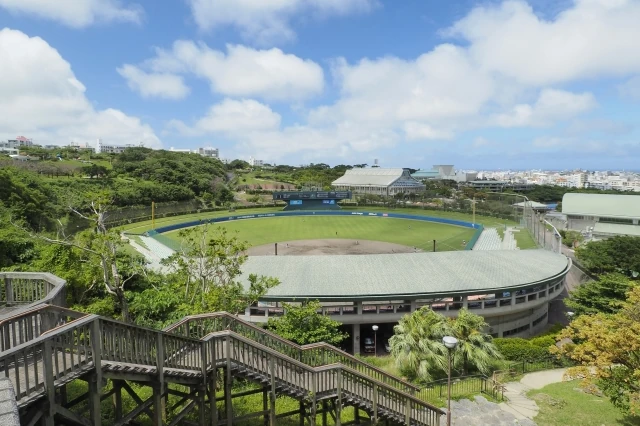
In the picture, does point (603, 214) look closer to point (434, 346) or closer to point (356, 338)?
point (356, 338)

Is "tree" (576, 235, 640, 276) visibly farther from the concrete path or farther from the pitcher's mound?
the concrete path

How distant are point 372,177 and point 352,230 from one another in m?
66.3

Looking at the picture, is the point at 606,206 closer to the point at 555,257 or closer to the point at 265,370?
the point at 555,257

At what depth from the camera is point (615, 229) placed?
6075 cm

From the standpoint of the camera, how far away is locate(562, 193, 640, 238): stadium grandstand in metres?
60.1

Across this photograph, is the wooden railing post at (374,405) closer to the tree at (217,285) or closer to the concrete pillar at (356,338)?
the tree at (217,285)

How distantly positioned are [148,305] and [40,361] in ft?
30.7

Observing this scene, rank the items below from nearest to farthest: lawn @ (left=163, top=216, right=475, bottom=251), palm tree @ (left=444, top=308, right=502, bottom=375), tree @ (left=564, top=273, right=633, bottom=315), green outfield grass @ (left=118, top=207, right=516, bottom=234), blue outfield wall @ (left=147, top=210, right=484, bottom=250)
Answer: palm tree @ (left=444, top=308, right=502, bottom=375) < tree @ (left=564, top=273, right=633, bottom=315) < lawn @ (left=163, top=216, right=475, bottom=251) < green outfield grass @ (left=118, top=207, right=516, bottom=234) < blue outfield wall @ (left=147, top=210, right=484, bottom=250)

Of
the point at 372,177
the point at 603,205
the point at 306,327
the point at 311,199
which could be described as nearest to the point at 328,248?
the point at 306,327

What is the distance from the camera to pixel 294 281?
24.5 m

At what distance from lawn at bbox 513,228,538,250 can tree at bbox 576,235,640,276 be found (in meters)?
4.90

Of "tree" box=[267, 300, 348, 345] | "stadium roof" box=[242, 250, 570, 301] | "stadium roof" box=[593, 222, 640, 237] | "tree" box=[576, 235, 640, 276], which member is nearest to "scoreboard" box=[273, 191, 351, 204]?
"stadium roof" box=[593, 222, 640, 237]

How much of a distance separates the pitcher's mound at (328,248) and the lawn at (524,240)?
11.9 metres

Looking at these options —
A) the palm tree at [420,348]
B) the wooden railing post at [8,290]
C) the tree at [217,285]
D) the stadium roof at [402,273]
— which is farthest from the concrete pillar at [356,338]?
the wooden railing post at [8,290]
